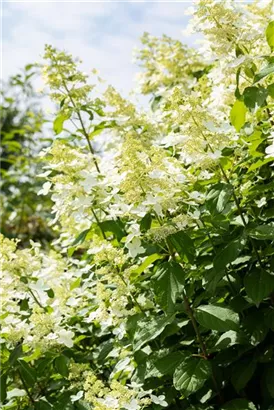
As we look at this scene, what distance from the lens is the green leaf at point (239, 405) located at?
212 cm

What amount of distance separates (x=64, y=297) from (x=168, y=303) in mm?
830

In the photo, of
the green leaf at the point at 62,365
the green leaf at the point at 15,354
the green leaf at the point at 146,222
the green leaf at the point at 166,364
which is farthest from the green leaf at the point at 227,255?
the green leaf at the point at 15,354

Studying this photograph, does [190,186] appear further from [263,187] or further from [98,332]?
[98,332]

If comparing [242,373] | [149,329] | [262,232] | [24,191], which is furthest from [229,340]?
[24,191]

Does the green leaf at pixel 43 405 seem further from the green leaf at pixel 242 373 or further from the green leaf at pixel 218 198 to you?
the green leaf at pixel 218 198

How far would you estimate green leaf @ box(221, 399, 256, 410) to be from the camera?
6.96 feet

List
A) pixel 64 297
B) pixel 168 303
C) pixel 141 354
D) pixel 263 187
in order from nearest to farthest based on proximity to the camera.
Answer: pixel 168 303 < pixel 263 187 < pixel 141 354 < pixel 64 297

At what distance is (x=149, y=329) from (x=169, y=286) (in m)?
0.19

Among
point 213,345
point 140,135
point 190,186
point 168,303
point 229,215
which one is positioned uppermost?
point 140,135

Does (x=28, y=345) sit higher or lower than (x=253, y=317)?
higher

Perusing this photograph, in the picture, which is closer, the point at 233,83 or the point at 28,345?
the point at 28,345

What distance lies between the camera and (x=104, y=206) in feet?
7.79

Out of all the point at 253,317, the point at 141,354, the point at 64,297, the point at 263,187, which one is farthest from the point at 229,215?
the point at 64,297

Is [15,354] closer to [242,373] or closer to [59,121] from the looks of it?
[242,373]
